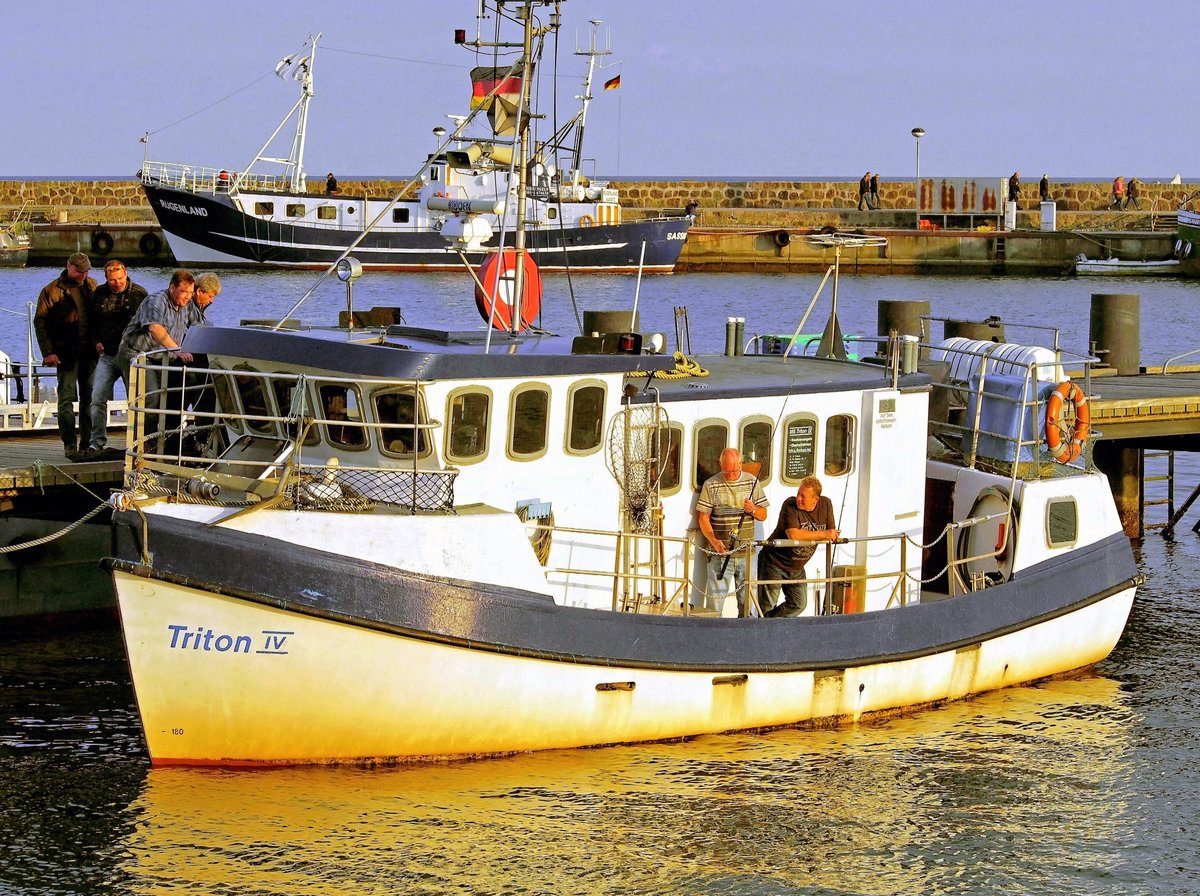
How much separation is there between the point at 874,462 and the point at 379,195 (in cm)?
5871

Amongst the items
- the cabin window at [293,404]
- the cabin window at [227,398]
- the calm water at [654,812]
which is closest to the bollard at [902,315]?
the calm water at [654,812]

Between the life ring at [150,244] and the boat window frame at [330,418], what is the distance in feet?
177

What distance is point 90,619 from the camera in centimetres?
1575

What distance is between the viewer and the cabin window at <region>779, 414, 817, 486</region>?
503 inches

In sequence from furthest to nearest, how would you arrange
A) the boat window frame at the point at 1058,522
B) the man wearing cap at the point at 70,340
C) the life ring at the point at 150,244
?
the life ring at the point at 150,244 → the man wearing cap at the point at 70,340 → the boat window frame at the point at 1058,522

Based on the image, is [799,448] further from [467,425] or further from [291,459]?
[291,459]

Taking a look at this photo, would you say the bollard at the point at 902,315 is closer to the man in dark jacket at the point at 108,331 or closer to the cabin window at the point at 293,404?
the man in dark jacket at the point at 108,331

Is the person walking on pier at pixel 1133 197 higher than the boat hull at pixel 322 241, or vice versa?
the person walking on pier at pixel 1133 197

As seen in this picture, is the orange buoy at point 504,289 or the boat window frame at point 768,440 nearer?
the boat window frame at point 768,440

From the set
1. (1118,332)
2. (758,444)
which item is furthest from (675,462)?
(1118,332)

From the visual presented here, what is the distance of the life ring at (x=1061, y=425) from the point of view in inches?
556

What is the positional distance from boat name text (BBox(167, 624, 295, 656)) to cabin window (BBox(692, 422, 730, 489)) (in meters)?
3.25

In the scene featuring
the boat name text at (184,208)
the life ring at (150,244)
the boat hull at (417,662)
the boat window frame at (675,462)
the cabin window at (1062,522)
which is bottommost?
the boat hull at (417,662)

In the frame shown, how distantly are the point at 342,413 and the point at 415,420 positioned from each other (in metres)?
0.72
